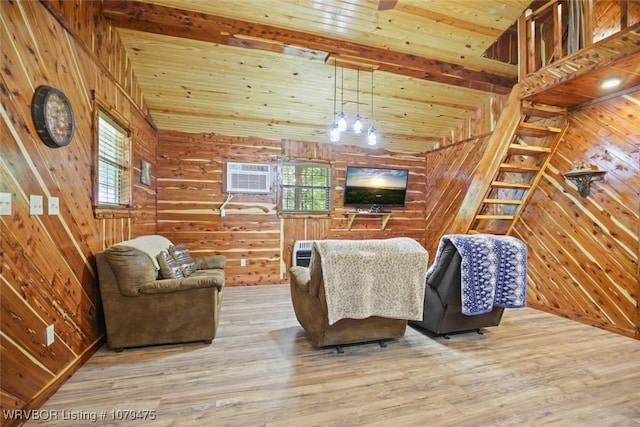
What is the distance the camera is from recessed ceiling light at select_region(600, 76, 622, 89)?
2777 mm

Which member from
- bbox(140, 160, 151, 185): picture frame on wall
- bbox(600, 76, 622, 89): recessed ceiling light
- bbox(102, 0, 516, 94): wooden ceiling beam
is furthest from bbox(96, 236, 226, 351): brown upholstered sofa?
bbox(600, 76, 622, 89): recessed ceiling light

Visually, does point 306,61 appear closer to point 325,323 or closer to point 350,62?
point 350,62

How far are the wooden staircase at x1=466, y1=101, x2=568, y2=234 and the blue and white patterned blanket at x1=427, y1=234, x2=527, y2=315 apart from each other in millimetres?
922

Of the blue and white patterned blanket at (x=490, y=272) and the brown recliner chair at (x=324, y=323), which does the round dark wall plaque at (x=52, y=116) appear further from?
the blue and white patterned blanket at (x=490, y=272)

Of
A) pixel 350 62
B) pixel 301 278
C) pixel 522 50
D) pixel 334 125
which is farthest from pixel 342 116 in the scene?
pixel 522 50

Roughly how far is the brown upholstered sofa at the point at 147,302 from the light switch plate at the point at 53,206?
540mm

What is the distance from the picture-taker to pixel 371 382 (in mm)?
2135

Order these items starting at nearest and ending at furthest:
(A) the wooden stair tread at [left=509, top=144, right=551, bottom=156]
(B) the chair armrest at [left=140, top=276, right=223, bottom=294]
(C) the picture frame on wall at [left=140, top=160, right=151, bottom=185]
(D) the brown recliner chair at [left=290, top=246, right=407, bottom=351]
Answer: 1. (D) the brown recliner chair at [left=290, top=246, right=407, bottom=351]
2. (B) the chair armrest at [left=140, top=276, right=223, bottom=294]
3. (A) the wooden stair tread at [left=509, top=144, right=551, bottom=156]
4. (C) the picture frame on wall at [left=140, top=160, right=151, bottom=185]

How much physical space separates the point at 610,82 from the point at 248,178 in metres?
4.74

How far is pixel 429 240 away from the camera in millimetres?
6020

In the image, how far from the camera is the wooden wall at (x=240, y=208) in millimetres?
4832

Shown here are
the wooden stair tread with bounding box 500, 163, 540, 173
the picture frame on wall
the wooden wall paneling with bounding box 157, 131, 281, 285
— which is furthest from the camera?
the wooden wall paneling with bounding box 157, 131, 281, 285

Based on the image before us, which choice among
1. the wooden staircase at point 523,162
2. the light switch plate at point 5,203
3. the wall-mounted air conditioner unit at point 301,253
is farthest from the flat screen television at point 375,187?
the light switch plate at point 5,203

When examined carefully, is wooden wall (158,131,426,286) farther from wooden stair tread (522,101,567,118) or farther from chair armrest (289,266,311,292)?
wooden stair tread (522,101,567,118)
